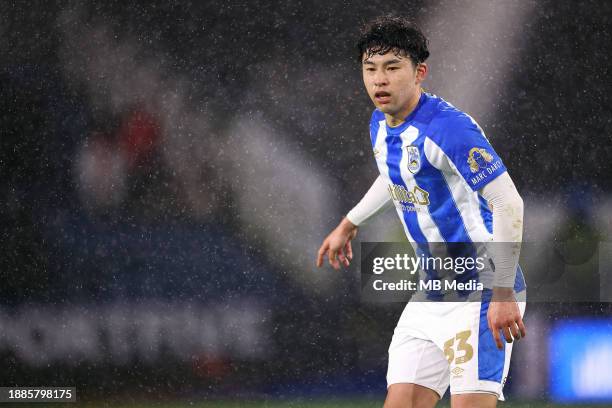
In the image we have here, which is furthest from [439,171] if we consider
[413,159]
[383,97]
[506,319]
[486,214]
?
[506,319]

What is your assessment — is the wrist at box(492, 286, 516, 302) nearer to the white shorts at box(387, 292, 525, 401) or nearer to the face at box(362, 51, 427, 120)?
the white shorts at box(387, 292, 525, 401)

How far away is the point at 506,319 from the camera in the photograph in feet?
8.84

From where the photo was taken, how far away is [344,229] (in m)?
3.55

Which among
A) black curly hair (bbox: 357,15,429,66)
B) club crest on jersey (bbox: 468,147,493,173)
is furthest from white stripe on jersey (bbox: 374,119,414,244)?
club crest on jersey (bbox: 468,147,493,173)

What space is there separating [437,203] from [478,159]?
0.96 ft

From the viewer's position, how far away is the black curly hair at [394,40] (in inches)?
126

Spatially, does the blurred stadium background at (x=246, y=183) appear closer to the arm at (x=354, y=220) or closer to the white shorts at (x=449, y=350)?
the arm at (x=354, y=220)

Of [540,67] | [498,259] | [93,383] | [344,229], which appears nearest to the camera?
[498,259]

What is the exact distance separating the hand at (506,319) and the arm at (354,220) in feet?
2.80

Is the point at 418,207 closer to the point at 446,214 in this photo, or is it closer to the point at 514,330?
the point at 446,214

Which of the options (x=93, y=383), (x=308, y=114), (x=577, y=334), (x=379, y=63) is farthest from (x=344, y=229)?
(x=93, y=383)

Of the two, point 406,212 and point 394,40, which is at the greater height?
point 394,40

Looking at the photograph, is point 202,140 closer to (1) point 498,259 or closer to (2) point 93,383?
(2) point 93,383

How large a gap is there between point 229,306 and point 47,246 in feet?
5.31
